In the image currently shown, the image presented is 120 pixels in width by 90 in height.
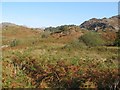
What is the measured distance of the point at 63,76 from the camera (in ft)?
35.2

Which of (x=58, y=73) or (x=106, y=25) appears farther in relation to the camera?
(x=106, y=25)

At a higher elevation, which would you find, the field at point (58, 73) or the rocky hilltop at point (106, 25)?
the rocky hilltop at point (106, 25)

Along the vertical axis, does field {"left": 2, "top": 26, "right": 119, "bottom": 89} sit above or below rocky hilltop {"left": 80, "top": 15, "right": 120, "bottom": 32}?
below

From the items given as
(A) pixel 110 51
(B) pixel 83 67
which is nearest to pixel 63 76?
(B) pixel 83 67

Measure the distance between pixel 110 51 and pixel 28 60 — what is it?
20.2ft

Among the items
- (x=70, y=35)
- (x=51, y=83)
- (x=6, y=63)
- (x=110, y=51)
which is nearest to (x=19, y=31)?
(x=70, y=35)

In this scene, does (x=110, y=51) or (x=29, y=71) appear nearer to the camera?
(x=29, y=71)

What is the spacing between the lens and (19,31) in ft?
156

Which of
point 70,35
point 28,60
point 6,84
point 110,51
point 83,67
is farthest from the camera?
point 70,35

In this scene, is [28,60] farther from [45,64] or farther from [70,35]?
[70,35]

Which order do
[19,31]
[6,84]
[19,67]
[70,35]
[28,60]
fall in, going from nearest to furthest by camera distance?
[6,84], [19,67], [28,60], [70,35], [19,31]

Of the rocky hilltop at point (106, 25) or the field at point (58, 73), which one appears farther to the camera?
the rocky hilltop at point (106, 25)

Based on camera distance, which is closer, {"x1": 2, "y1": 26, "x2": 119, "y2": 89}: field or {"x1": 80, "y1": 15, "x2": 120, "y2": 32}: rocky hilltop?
{"x1": 2, "y1": 26, "x2": 119, "y2": 89}: field

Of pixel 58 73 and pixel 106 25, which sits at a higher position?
pixel 106 25
